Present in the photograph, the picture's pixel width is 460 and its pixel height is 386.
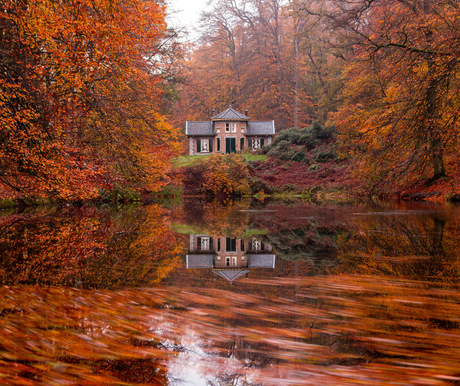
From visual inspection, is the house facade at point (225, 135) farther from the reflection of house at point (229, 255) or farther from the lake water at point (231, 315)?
the lake water at point (231, 315)

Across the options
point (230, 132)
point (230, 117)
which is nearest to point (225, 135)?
point (230, 132)

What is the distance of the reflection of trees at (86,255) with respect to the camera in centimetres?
→ 414

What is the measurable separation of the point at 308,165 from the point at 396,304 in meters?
28.8

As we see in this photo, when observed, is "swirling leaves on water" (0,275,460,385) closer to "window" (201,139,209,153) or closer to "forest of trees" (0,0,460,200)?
"forest of trees" (0,0,460,200)

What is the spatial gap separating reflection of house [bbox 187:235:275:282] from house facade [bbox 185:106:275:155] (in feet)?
114

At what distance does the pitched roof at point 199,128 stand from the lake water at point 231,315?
118 feet

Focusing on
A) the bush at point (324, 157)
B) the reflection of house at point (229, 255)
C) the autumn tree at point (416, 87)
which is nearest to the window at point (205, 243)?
the reflection of house at point (229, 255)

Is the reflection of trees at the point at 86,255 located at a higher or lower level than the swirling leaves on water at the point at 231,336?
higher

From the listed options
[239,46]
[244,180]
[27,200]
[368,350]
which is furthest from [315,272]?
[239,46]

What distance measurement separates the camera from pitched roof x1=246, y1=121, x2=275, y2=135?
41.5m

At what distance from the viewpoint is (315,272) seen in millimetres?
4363

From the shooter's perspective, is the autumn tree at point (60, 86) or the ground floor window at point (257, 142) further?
the ground floor window at point (257, 142)

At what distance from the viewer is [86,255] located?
5473mm

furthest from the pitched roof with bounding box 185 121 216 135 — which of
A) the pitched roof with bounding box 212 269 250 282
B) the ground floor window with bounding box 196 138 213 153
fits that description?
the pitched roof with bounding box 212 269 250 282
